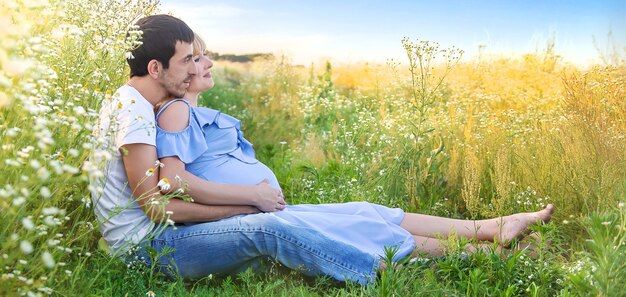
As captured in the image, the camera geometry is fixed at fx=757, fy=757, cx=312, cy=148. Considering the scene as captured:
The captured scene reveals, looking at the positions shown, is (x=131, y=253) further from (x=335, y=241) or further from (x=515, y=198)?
(x=515, y=198)

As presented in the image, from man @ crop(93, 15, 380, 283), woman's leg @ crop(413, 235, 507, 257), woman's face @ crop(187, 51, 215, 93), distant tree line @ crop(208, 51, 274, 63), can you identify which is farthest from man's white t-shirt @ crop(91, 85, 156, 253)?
distant tree line @ crop(208, 51, 274, 63)

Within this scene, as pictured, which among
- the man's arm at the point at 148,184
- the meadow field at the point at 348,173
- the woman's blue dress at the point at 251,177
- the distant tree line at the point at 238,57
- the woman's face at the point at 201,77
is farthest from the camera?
the distant tree line at the point at 238,57

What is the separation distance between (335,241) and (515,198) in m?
1.64

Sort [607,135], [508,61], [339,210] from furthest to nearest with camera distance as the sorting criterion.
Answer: [508,61]
[607,135]
[339,210]

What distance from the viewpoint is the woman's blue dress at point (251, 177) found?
359cm

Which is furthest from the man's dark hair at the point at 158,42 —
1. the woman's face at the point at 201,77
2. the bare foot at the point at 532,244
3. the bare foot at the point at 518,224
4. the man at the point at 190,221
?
the bare foot at the point at 532,244

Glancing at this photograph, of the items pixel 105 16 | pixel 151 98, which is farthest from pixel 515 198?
pixel 105 16

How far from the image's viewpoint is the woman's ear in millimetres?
3492

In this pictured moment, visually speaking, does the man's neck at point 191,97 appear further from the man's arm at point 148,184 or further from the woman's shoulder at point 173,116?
the man's arm at point 148,184

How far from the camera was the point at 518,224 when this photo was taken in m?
3.83

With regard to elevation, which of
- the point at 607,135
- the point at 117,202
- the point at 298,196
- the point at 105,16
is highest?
the point at 105,16

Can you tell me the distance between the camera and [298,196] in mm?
5309

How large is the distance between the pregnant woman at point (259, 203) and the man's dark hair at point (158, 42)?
8.1 inches

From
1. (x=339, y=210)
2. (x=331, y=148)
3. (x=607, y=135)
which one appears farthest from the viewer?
(x=331, y=148)
